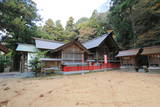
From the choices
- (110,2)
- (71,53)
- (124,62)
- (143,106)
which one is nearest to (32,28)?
(71,53)

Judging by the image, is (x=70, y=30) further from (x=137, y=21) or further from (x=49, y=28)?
(x=137, y=21)

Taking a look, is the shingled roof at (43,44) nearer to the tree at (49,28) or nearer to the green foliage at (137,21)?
the tree at (49,28)

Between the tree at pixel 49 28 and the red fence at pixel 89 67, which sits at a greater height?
the tree at pixel 49 28

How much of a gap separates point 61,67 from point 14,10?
806cm

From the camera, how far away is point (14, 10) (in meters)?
10.8

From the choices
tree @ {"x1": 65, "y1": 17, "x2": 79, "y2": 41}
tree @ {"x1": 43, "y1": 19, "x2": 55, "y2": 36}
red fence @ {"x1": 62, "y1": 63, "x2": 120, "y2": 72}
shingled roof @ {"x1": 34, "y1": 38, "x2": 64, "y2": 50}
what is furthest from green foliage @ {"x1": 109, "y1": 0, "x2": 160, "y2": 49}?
tree @ {"x1": 43, "y1": 19, "x2": 55, "y2": 36}

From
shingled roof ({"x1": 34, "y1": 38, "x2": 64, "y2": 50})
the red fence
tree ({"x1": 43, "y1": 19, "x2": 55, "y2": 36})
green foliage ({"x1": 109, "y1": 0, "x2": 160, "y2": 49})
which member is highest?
tree ({"x1": 43, "y1": 19, "x2": 55, "y2": 36})

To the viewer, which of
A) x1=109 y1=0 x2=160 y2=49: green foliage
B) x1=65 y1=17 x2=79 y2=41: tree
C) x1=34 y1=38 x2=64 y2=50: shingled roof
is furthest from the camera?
x1=65 y1=17 x2=79 y2=41: tree

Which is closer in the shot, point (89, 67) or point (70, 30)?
point (89, 67)

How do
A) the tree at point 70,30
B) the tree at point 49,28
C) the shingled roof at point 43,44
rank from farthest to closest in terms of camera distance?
1. the tree at point 70,30
2. the tree at point 49,28
3. the shingled roof at point 43,44

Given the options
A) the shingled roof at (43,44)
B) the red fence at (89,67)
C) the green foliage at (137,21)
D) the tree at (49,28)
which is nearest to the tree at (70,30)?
the tree at (49,28)

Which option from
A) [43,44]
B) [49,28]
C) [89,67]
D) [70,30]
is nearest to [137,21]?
[89,67]

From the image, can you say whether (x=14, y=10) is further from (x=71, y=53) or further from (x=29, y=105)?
(x=29, y=105)

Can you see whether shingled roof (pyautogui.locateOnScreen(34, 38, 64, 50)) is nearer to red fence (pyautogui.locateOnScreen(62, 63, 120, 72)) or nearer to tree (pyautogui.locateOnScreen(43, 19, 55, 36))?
red fence (pyautogui.locateOnScreen(62, 63, 120, 72))
